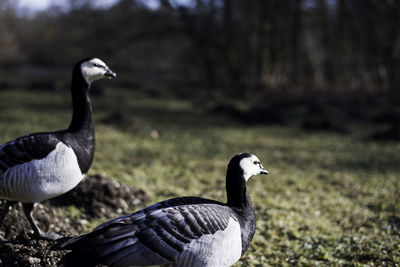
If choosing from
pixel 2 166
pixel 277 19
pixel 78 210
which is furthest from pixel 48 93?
pixel 2 166

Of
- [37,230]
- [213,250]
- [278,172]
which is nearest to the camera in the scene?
[213,250]

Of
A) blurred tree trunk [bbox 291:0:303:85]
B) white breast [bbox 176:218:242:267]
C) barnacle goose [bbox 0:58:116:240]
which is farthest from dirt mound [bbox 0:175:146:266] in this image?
blurred tree trunk [bbox 291:0:303:85]

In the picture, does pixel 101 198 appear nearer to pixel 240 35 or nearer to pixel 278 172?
pixel 278 172

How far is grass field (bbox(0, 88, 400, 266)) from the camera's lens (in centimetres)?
601

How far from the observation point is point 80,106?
17.4 ft

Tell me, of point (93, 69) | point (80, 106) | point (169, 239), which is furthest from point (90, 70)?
point (169, 239)

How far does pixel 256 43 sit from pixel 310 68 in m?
6.63

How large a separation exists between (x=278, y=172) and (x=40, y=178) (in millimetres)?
7110

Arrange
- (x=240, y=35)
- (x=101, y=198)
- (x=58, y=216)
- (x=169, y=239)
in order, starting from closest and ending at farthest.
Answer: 1. (x=169, y=239)
2. (x=58, y=216)
3. (x=101, y=198)
4. (x=240, y=35)

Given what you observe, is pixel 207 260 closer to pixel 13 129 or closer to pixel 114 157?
pixel 114 157

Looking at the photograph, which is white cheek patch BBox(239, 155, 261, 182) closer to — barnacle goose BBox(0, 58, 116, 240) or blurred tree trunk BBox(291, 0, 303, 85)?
barnacle goose BBox(0, 58, 116, 240)

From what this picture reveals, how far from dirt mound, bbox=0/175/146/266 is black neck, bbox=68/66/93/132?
134 centimetres

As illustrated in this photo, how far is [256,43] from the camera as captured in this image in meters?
31.6

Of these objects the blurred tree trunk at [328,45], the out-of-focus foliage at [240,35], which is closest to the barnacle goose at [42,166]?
the out-of-focus foliage at [240,35]
